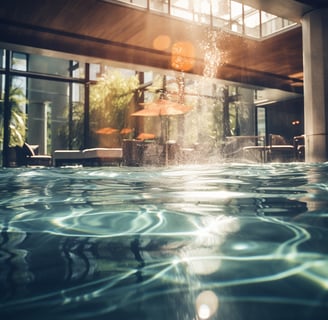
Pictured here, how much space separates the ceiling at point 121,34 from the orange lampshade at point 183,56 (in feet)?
0.52

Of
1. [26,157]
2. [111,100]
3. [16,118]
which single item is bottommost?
[26,157]

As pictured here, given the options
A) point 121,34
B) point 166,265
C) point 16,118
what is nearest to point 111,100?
point 16,118

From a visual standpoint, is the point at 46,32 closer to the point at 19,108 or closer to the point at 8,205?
the point at 19,108

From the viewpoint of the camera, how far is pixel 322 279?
2.43 feet

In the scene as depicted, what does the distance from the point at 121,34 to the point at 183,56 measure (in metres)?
2.15

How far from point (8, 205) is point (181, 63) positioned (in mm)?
8992

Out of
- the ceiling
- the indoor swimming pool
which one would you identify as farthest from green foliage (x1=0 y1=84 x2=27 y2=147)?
the indoor swimming pool

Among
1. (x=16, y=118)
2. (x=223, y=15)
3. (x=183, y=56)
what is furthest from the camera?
(x=16, y=118)

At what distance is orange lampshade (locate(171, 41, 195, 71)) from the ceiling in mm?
158

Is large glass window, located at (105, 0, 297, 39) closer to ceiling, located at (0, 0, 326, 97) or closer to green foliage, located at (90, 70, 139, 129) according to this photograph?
ceiling, located at (0, 0, 326, 97)

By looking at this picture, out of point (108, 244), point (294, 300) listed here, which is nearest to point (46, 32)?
point (108, 244)

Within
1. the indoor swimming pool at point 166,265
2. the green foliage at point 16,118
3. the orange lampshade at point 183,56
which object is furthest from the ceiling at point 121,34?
the indoor swimming pool at point 166,265

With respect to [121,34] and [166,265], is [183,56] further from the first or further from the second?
[166,265]

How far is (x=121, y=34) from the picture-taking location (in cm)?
848
